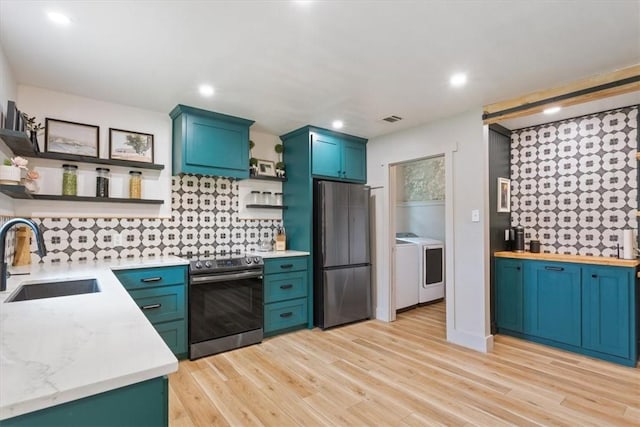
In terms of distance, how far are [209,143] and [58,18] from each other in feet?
5.11

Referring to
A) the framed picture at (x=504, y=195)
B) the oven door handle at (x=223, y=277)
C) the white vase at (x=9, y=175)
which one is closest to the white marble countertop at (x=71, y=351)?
the white vase at (x=9, y=175)

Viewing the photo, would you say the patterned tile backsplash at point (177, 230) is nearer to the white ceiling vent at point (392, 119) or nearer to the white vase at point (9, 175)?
the white vase at point (9, 175)

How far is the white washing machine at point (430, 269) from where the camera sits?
15.0 ft

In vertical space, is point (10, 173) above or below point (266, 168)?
below

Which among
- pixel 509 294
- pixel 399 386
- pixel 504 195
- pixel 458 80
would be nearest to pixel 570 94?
pixel 458 80

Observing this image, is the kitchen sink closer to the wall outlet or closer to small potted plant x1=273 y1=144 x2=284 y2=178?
the wall outlet

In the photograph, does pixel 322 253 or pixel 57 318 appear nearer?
pixel 57 318

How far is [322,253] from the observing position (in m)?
3.67

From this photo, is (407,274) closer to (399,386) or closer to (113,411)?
(399,386)

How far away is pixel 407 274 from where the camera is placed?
14.4 feet

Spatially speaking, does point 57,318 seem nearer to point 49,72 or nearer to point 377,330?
point 49,72

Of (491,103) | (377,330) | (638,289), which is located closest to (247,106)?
(491,103)

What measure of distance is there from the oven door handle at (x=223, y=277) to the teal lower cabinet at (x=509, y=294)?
250cm

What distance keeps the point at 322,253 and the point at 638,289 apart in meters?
2.79
